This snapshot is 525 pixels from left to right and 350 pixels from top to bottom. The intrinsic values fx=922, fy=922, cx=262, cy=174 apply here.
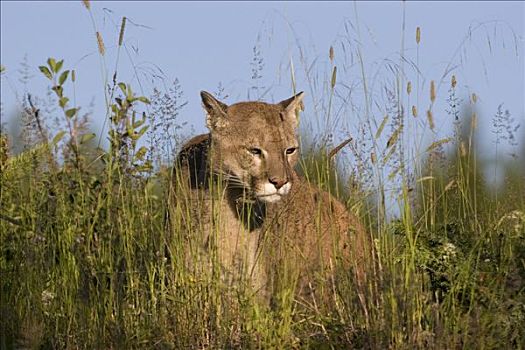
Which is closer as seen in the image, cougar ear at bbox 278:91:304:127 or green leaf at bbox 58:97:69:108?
green leaf at bbox 58:97:69:108

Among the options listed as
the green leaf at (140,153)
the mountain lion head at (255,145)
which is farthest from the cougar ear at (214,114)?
the green leaf at (140,153)

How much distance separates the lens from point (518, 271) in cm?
540

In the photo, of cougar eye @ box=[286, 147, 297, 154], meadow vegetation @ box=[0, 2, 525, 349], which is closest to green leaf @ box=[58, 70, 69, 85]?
meadow vegetation @ box=[0, 2, 525, 349]

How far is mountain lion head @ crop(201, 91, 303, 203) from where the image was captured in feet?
22.1

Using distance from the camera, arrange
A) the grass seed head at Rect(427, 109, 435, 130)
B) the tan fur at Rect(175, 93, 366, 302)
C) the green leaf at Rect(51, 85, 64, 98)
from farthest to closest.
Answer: the tan fur at Rect(175, 93, 366, 302)
the green leaf at Rect(51, 85, 64, 98)
the grass seed head at Rect(427, 109, 435, 130)

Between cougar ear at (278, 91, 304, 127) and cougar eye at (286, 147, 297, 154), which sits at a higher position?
cougar ear at (278, 91, 304, 127)

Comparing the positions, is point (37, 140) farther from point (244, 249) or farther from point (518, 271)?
point (518, 271)

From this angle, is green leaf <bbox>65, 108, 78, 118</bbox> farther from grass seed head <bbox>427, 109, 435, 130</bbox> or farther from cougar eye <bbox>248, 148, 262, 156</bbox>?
cougar eye <bbox>248, 148, 262, 156</bbox>

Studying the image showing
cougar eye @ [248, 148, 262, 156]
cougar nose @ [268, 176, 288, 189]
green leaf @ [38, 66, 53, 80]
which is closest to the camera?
green leaf @ [38, 66, 53, 80]

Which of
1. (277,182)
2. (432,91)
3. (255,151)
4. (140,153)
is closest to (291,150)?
(255,151)

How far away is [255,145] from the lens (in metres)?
7.01

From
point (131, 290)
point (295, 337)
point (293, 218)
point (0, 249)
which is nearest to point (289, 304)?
point (295, 337)

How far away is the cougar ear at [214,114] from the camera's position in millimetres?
7051

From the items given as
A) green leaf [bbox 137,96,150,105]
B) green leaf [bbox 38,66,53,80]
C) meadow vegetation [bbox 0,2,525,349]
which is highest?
green leaf [bbox 38,66,53,80]
